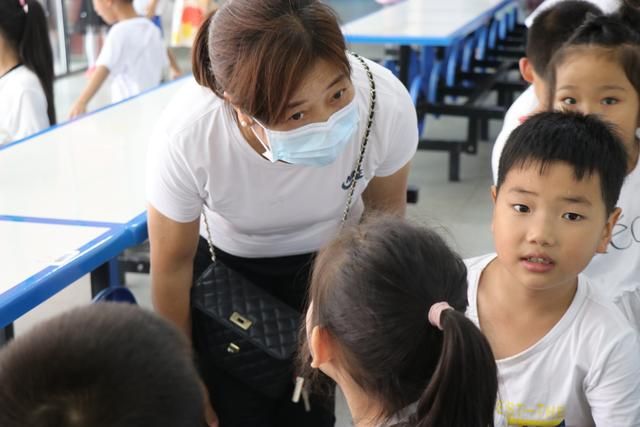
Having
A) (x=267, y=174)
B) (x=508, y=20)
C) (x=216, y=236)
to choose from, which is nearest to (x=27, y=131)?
(x=216, y=236)

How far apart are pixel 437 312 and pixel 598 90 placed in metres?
0.95

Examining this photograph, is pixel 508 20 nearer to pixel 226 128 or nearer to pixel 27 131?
pixel 27 131

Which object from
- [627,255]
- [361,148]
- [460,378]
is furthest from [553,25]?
[460,378]

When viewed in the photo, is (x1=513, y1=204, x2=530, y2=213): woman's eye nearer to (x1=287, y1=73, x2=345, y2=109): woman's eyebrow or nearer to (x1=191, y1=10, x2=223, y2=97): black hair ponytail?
(x1=287, y1=73, x2=345, y2=109): woman's eyebrow

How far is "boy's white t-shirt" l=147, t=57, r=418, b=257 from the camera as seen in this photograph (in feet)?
4.80

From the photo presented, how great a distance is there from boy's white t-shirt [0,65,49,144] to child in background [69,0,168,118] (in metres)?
0.97

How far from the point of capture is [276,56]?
1294 mm

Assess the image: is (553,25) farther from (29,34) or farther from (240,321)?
(29,34)

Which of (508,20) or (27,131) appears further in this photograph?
(508,20)

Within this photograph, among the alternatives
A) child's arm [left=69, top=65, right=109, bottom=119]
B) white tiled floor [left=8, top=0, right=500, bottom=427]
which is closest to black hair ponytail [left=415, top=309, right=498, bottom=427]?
white tiled floor [left=8, top=0, right=500, bottom=427]

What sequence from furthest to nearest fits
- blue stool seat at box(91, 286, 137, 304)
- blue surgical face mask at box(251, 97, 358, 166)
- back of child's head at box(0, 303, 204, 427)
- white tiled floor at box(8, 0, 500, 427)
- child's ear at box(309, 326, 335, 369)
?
1. white tiled floor at box(8, 0, 500, 427)
2. blue stool seat at box(91, 286, 137, 304)
3. blue surgical face mask at box(251, 97, 358, 166)
4. child's ear at box(309, 326, 335, 369)
5. back of child's head at box(0, 303, 204, 427)

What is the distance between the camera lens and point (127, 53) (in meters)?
3.65

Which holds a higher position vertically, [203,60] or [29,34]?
[203,60]

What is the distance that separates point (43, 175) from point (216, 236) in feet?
1.91
